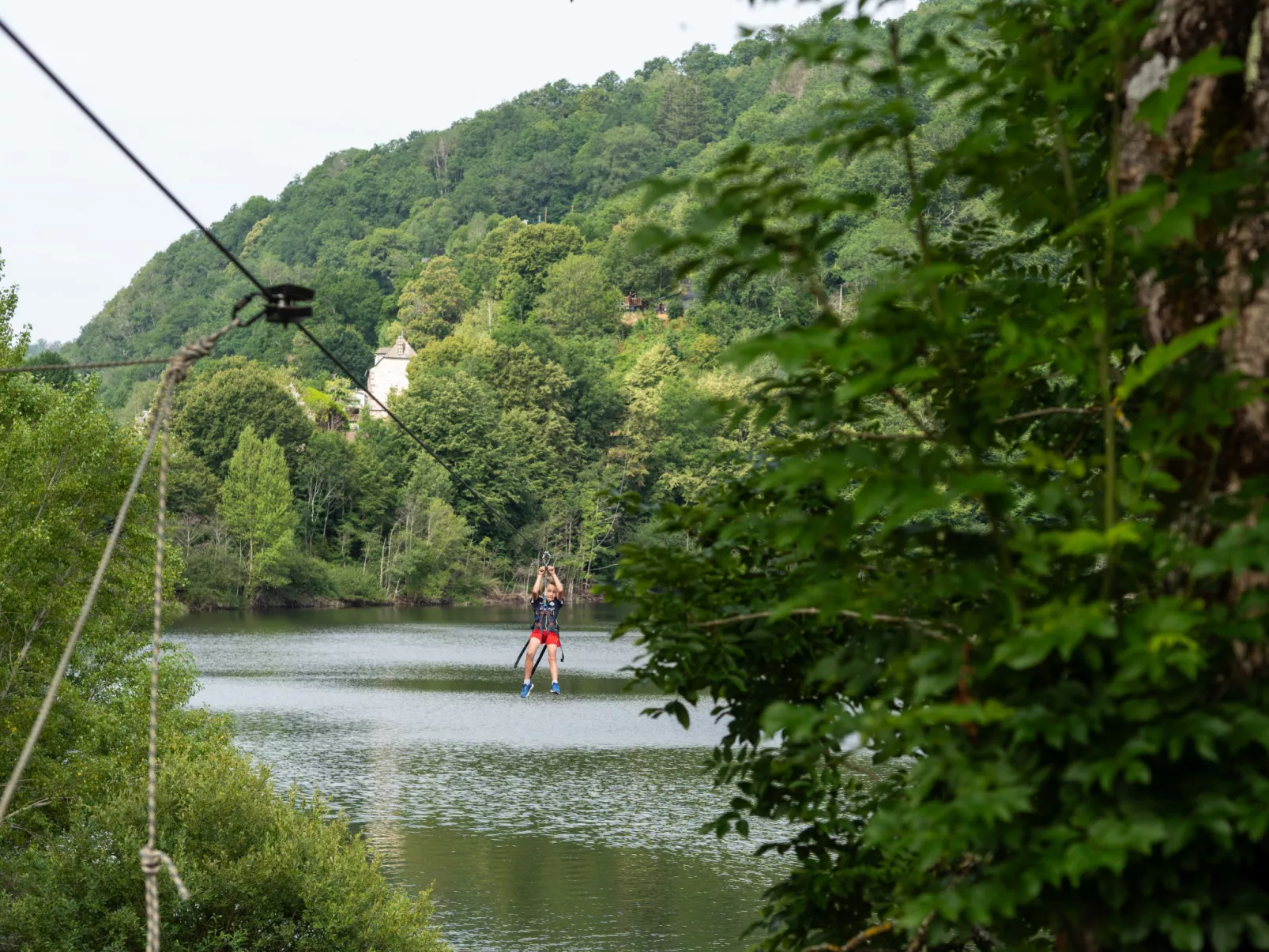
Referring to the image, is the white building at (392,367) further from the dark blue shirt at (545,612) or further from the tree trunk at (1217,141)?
the tree trunk at (1217,141)

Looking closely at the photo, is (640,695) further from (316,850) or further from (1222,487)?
(1222,487)

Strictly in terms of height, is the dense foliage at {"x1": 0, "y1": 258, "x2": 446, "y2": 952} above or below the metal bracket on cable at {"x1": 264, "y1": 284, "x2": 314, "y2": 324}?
below

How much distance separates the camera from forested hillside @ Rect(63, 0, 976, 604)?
76.4 m

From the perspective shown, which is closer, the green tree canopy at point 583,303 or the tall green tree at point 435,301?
the green tree canopy at point 583,303

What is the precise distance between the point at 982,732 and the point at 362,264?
166m

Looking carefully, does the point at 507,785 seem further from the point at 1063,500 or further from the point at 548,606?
the point at 1063,500

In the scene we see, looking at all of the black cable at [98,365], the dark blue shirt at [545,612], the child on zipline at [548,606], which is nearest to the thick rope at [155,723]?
the black cable at [98,365]

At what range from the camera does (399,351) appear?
116938 mm

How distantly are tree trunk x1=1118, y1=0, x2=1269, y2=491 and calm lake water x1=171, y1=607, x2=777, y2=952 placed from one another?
4.62m

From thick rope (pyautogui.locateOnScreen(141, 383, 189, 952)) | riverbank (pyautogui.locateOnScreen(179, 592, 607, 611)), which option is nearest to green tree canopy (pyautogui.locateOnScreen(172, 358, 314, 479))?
riverbank (pyautogui.locateOnScreen(179, 592, 607, 611))

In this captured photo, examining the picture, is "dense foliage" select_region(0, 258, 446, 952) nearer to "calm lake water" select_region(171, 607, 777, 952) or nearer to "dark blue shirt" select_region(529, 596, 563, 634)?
"calm lake water" select_region(171, 607, 777, 952)

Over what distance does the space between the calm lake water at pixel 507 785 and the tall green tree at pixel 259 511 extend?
18.6m

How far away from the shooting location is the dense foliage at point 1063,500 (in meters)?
2.38

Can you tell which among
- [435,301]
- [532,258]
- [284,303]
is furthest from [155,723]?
[435,301]
